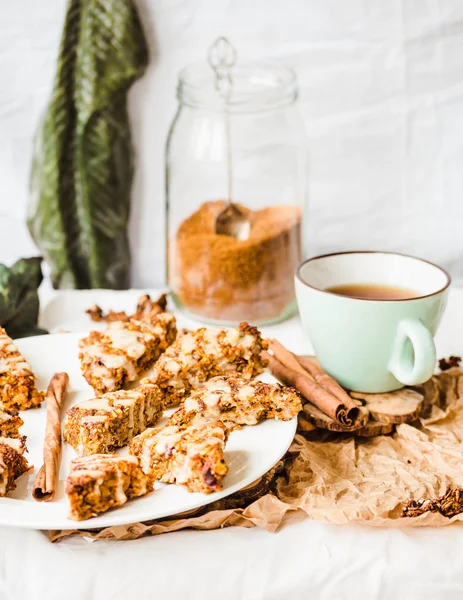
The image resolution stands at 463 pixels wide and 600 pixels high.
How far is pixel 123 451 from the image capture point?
2.85 feet

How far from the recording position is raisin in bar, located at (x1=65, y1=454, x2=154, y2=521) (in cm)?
72

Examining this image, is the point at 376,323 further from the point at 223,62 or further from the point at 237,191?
the point at 223,62

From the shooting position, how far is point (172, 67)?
5.16 feet

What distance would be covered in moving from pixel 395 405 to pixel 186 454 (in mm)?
353

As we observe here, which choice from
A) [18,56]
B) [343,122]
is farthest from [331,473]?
[18,56]

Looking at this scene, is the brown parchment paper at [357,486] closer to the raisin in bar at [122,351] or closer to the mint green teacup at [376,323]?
the mint green teacup at [376,323]

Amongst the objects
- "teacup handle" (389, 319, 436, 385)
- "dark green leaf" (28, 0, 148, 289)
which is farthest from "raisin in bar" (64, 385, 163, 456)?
"dark green leaf" (28, 0, 148, 289)

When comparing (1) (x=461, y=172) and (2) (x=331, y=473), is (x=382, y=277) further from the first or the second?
(1) (x=461, y=172)

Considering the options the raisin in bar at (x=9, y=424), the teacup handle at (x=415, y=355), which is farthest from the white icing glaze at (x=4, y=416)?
the teacup handle at (x=415, y=355)

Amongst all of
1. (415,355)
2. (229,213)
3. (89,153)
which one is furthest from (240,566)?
(89,153)

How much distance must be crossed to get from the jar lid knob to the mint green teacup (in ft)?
1.58

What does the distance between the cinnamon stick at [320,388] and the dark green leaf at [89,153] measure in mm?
674

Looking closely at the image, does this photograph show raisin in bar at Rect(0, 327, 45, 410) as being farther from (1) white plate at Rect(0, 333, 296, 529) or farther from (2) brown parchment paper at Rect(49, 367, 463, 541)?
(2) brown parchment paper at Rect(49, 367, 463, 541)

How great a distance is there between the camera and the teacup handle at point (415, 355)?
0.96 m
